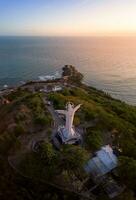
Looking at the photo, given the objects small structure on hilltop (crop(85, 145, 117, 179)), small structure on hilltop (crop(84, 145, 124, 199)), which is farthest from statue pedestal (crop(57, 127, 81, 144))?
small structure on hilltop (crop(85, 145, 117, 179))

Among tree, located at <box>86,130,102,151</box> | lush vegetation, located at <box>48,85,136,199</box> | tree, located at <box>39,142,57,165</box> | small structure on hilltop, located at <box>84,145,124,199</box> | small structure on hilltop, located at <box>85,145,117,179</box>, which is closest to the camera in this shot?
small structure on hilltop, located at <box>84,145,124,199</box>

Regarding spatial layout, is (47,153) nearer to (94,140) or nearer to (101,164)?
(101,164)

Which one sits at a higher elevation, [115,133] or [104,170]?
[115,133]

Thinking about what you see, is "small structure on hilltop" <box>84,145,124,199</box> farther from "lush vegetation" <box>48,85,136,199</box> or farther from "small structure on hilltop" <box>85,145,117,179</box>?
"lush vegetation" <box>48,85,136,199</box>

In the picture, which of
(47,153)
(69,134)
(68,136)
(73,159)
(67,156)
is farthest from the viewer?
(69,134)

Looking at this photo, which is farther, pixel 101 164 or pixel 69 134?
pixel 69 134

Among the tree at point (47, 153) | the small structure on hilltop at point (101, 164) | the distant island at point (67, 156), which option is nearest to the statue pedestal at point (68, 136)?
the distant island at point (67, 156)

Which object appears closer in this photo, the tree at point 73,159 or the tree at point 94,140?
the tree at point 73,159

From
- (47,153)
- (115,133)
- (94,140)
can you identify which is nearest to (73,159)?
(47,153)

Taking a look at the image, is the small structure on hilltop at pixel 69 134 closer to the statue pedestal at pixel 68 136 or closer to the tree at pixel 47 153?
the statue pedestal at pixel 68 136

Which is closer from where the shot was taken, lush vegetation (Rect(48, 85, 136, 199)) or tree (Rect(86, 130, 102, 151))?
lush vegetation (Rect(48, 85, 136, 199))
